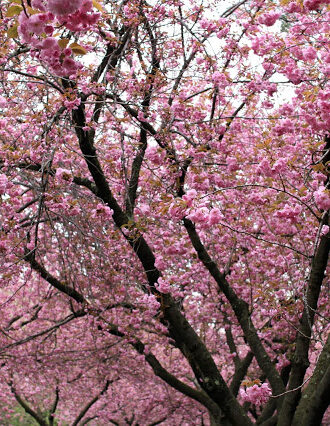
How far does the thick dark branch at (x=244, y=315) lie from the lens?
607 centimetres

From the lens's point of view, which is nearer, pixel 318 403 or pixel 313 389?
pixel 318 403

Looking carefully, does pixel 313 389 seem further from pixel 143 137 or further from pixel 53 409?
pixel 53 409

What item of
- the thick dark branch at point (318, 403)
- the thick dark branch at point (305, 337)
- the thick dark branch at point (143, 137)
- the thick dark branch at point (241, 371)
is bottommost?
the thick dark branch at point (318, 403)

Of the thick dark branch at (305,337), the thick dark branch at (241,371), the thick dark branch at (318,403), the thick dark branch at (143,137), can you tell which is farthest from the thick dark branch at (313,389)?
the thick dark branch at (241,371)


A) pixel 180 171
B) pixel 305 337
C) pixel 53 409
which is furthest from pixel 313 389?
pixel 53 409

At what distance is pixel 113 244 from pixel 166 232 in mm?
719

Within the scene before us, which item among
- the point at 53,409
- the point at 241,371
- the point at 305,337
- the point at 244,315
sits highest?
the point at 53,409

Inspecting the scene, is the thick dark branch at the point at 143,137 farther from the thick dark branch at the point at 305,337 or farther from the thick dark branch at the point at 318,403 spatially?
the thick dark branch at the point at 318,403

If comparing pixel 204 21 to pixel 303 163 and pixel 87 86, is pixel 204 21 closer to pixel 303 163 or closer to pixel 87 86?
pixel 87 86

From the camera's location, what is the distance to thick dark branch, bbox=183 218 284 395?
6070 mm

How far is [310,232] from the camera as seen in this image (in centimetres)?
645

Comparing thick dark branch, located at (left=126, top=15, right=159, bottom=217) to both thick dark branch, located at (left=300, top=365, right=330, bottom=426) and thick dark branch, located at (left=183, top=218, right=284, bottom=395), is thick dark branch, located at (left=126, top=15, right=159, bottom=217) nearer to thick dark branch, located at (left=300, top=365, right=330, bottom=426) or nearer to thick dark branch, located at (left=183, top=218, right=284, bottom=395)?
thick dark branch, located at (left=183, top=218, right=284, bottom=395)

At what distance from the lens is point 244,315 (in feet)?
21.2

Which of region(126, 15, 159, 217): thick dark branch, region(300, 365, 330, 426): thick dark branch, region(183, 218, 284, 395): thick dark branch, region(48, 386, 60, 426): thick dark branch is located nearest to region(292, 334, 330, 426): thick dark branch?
region(300, 365, 330, 426): thick dark branch
